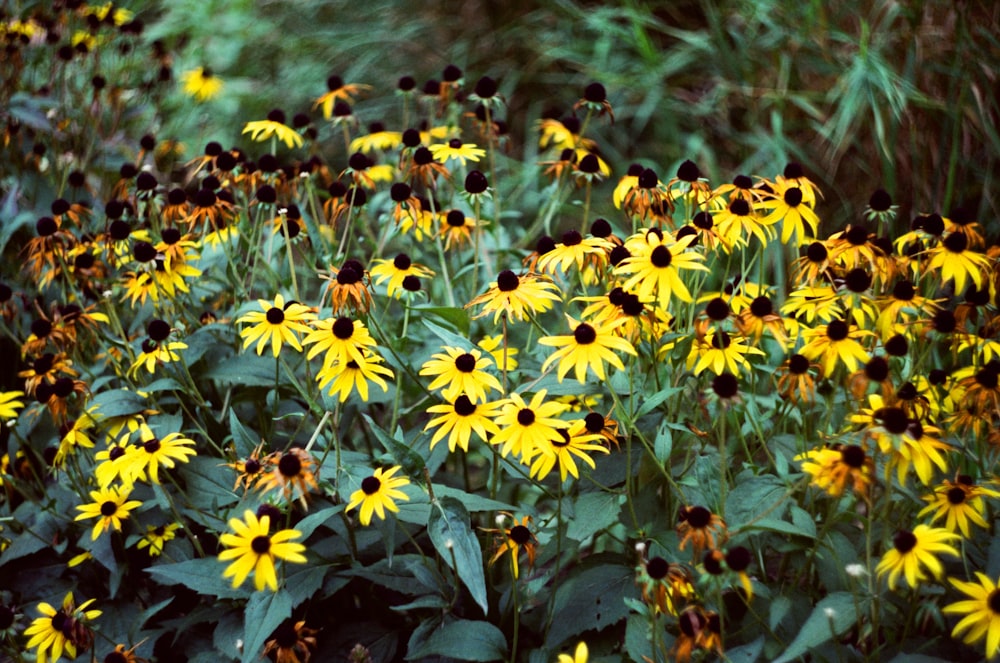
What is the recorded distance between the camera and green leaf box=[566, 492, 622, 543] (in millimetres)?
1528

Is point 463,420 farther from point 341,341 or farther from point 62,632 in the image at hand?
point 62,632

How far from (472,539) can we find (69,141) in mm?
2215

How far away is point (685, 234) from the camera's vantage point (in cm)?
159

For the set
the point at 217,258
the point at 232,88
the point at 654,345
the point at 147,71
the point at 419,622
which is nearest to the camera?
the point at 654,345

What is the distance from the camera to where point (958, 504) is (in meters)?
1.39

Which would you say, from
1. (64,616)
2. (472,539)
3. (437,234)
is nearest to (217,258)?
(437,234)

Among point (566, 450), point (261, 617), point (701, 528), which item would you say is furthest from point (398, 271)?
point (701, 528)

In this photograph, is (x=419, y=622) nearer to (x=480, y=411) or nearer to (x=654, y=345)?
(x=480, y=411)

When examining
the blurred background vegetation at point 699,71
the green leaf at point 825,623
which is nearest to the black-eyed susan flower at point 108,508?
the green leaf at point 825,623

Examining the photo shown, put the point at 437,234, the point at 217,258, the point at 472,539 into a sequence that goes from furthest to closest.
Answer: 1. the point at 217,258
2. the point at 437,234
3. the point at 472,539

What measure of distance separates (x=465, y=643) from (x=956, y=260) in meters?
1.04

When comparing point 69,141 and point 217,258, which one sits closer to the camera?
point 217,258

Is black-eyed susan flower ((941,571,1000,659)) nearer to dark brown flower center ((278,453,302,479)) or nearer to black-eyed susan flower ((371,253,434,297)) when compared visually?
dark brown flower center ((278,453,302,479))

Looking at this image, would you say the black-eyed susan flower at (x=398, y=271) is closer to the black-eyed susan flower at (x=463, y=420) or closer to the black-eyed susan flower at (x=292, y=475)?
the black-eyed susan flower at (x=463, y=420)
